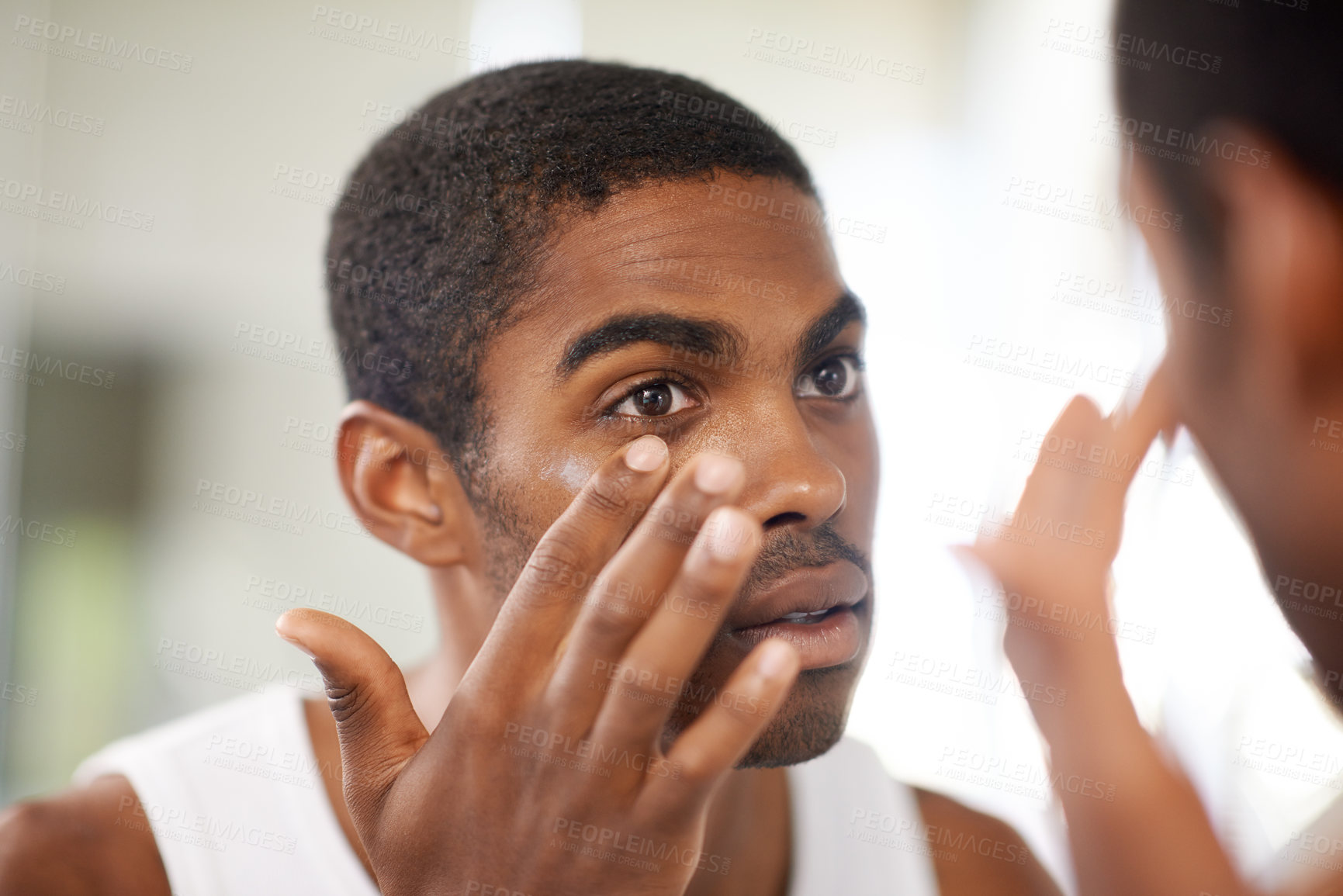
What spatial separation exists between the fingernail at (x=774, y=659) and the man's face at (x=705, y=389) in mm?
176

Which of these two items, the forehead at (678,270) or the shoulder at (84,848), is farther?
the shoulder at (84,848)

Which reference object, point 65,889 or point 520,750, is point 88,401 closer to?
point 65,889

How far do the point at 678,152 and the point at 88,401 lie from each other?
912 millimetres

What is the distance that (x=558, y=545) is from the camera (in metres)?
0.57

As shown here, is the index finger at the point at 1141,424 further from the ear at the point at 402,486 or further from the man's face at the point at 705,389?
the ear at the point at 402,486

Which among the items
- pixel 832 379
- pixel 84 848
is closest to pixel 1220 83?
pixel 832 379

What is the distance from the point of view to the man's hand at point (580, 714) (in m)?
→ 0.53

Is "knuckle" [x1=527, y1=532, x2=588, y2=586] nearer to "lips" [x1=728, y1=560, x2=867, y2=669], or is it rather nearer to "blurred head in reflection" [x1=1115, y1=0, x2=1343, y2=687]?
"lips" [x1=728, y1=560, x2=867, y2=669]

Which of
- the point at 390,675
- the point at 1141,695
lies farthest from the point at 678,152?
the point at 1141,695

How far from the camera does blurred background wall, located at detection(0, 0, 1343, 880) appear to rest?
111 centimetres

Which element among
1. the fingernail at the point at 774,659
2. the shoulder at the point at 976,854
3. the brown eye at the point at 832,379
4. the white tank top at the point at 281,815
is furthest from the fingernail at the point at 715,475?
the shoulder at the point at 976,854

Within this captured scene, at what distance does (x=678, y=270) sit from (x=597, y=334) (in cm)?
9

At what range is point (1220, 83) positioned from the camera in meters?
1.12

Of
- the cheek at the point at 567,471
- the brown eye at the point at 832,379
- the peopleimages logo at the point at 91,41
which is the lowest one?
the cheek at the point at 567,471
